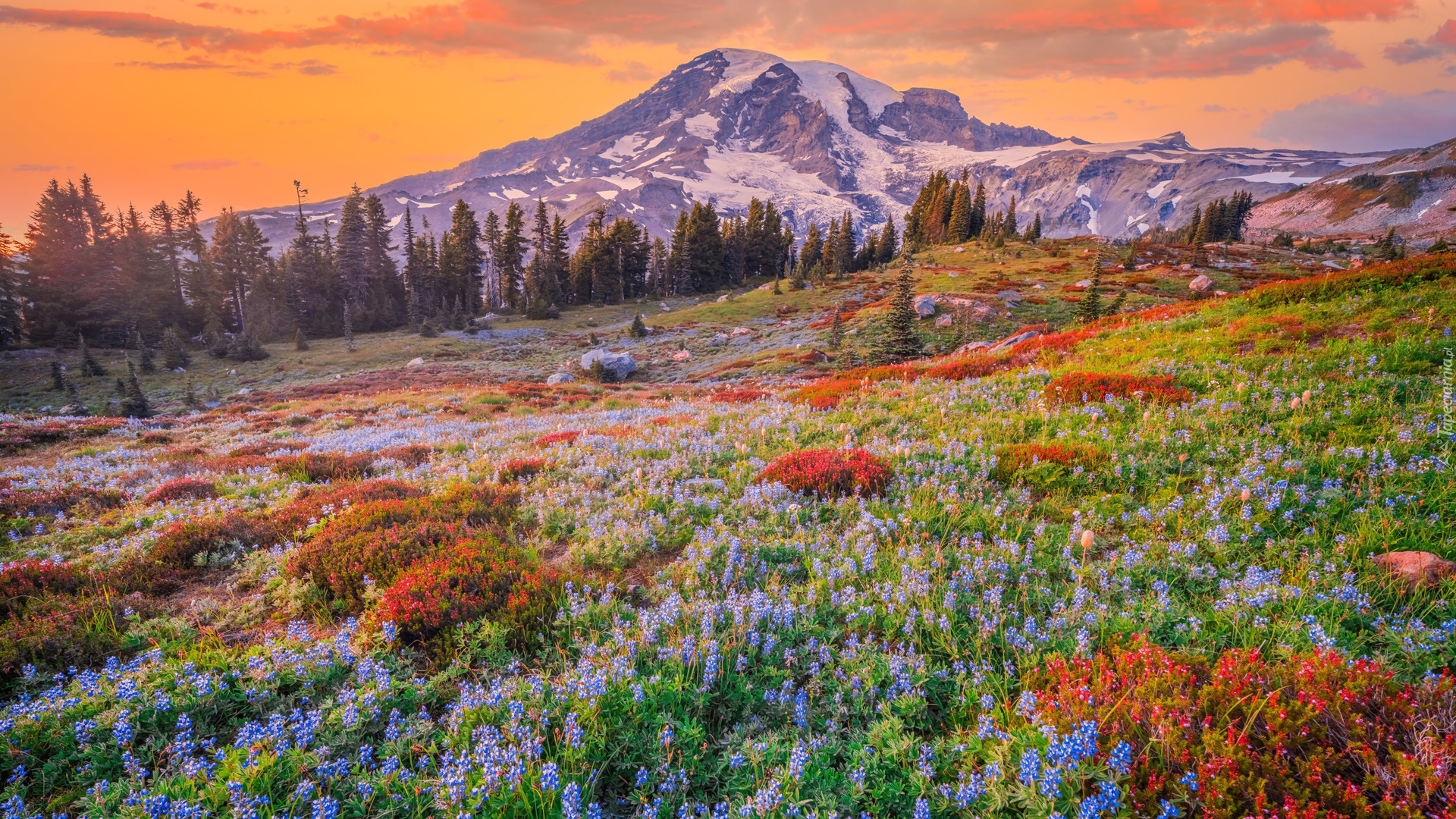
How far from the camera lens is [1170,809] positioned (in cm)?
263

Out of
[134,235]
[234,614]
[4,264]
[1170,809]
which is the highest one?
[134,235]

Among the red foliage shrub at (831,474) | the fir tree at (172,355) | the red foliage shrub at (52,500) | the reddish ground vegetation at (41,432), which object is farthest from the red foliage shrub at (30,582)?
the fir tree at (172,355)

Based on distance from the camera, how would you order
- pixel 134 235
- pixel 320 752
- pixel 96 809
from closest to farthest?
pixel 96 809 → pixel 320 752 → pixel 134 235

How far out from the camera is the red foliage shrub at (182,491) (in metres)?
9.27

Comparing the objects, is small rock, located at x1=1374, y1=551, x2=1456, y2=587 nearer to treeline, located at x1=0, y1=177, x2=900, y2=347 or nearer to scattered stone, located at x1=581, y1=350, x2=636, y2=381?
scattered stone, located at x1=581, y1=350, x2=636, y2=381

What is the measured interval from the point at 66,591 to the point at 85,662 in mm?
1904

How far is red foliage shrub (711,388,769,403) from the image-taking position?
19.8 metres

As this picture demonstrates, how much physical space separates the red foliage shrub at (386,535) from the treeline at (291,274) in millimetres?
63212

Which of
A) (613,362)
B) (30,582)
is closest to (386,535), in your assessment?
(30,582)

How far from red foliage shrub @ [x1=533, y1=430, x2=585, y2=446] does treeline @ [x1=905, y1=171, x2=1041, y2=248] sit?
9668 centimetres

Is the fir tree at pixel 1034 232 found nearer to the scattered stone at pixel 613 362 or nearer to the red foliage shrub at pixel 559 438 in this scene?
the scattered stone at pixel 613 362

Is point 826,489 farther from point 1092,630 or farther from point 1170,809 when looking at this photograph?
point 1170,809

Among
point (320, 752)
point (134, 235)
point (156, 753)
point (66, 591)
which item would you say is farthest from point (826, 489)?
point (134, 235)

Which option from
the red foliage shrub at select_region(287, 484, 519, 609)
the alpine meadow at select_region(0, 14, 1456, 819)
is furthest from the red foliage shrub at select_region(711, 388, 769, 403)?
the red foliage shrub at select_region(287, 484, 519, 609)
